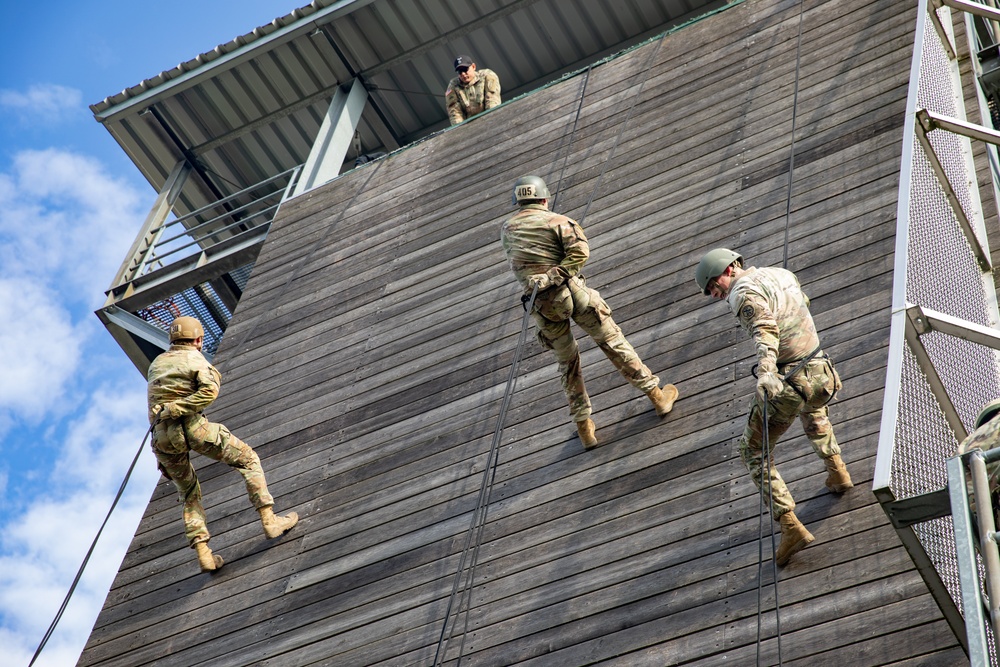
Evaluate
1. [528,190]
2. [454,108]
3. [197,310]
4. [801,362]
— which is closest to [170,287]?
[197,310]

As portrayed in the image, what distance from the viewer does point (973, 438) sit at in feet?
16.1

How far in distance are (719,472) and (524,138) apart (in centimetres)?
558

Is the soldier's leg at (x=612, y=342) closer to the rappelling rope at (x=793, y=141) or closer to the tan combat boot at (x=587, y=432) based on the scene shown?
the tan combat boot at (x=587, y=432)

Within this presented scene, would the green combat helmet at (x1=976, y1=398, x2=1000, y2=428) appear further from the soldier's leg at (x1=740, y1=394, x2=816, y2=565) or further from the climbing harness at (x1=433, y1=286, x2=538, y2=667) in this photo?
the climbing harness at (x1=433, y1=286, x2=538, y2=667)

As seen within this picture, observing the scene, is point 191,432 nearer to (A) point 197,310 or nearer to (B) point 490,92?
(A) point 197,310

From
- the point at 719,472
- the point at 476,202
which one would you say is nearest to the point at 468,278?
the point at 476,202

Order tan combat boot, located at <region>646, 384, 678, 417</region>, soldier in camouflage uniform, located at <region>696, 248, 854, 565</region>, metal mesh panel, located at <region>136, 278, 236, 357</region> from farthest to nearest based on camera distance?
metal mesh panel, located at <region>136, 278, 236, 357</region> < tan combat boot, located at <region>646, 384, 678, 417</region> < soldier in camouflage uniform, located at <region>696, 248, 854, 565</region>

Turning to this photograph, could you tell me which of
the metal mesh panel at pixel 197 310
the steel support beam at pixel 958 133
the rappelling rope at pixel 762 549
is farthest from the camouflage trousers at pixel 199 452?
the steel support beam at pixel 958 133

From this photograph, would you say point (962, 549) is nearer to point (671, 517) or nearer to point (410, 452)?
point (671, 517)

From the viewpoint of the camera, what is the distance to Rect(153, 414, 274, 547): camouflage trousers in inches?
360

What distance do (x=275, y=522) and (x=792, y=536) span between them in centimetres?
420

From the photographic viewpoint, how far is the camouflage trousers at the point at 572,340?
25.9ft

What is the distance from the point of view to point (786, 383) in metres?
6.19

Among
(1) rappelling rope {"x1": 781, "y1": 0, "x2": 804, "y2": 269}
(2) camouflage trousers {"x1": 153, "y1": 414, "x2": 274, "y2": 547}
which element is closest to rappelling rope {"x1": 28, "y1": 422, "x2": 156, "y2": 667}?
(2) camouflage trousers {"x1": 153, "y1": 414, "x2": 274, "y2": 547}
